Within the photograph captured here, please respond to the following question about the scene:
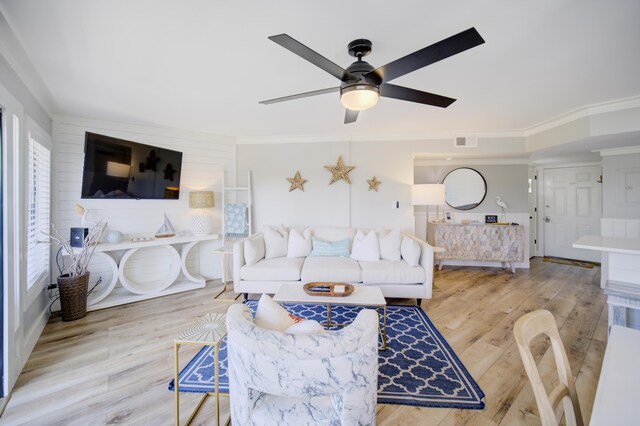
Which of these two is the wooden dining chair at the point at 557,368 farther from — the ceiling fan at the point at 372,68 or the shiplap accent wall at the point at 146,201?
the shiplap accent wall at the point at 146,201

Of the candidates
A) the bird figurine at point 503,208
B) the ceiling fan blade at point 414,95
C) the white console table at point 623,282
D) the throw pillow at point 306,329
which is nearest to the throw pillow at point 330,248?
the ceiling fan blade at point 414,95

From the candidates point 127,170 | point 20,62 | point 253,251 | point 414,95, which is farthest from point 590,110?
point 127,170

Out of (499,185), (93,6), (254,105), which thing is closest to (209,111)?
(254,105)

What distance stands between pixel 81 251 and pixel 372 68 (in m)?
3.73

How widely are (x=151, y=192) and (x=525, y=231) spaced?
6.41 meters

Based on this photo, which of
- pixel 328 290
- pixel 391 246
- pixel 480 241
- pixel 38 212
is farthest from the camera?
pixel 480 241

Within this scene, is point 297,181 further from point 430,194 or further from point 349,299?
point 349,299

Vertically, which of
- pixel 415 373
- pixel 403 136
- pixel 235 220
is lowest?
pixel 415 373

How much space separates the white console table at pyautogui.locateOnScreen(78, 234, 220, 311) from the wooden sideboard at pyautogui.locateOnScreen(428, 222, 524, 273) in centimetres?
393

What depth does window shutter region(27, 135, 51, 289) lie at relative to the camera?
248cm

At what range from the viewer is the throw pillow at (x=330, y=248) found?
12.3 feet

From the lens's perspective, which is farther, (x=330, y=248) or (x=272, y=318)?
(x=330, y=248)

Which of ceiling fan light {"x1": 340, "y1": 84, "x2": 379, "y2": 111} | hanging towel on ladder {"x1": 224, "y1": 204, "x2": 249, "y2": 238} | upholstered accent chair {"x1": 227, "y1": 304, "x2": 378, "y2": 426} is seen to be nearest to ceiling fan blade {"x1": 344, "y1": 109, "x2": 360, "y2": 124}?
ceiling fan light {"x1": 340, "y1": 84, "x2": 379, "y2": 111}

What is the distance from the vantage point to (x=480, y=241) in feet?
15.2
